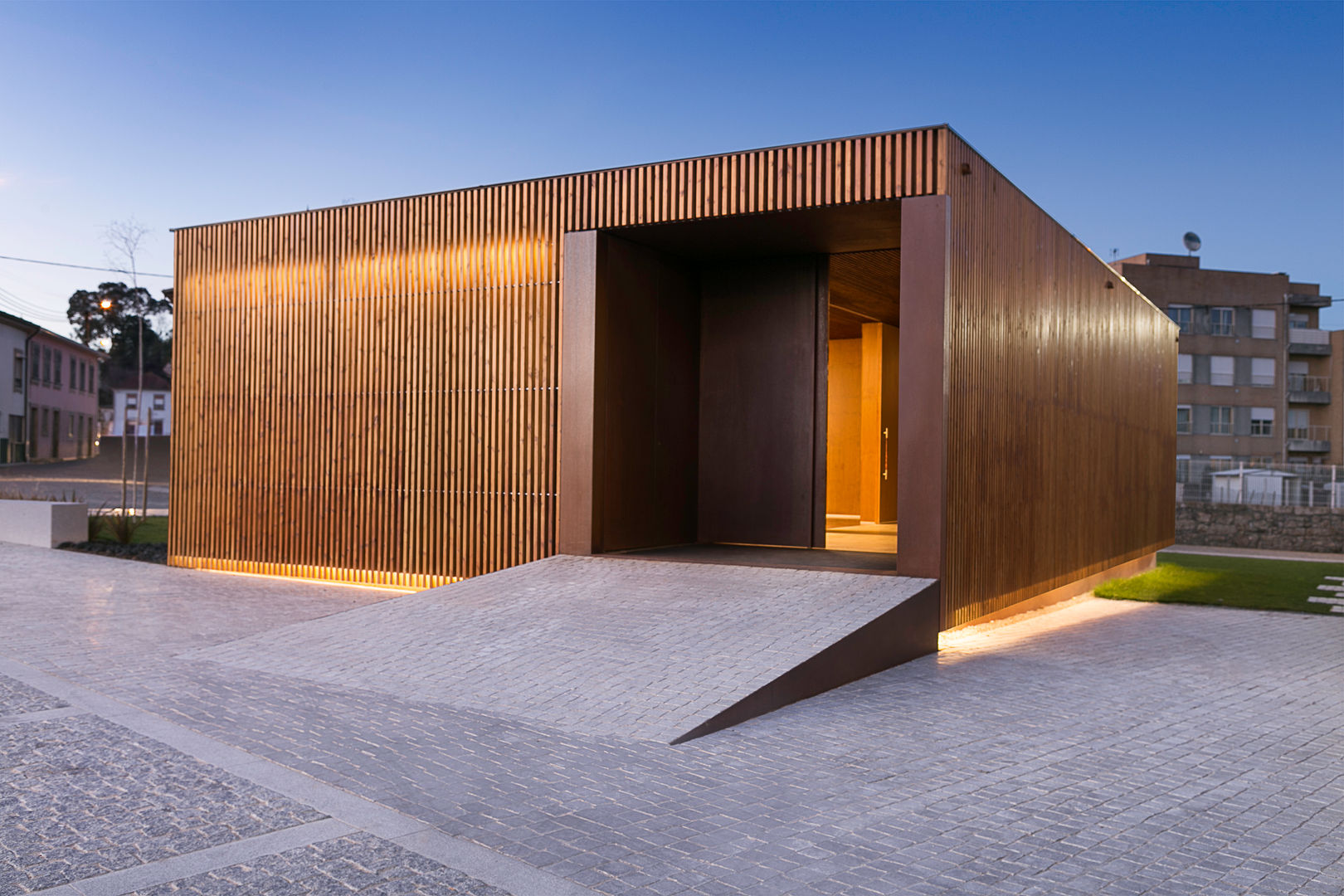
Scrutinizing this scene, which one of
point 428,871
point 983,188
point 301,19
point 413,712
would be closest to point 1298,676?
point 983,188

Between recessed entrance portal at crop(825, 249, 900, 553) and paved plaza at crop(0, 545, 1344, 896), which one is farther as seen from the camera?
recessed entrance portal at crop(825, 249, 900, 553)

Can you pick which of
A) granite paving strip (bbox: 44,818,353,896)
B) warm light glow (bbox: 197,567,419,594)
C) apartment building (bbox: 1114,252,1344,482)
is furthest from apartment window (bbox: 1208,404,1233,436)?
granite paving strip (bbox: 44,818,353,896)

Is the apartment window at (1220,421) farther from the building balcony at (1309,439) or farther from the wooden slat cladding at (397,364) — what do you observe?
the wooden slat cladding at (397,364)

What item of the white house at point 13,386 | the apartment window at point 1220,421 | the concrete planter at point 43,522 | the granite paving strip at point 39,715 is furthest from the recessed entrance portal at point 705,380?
the white house at point 13,386

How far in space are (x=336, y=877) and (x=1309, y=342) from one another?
196ft

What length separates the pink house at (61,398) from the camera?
48.0 metres

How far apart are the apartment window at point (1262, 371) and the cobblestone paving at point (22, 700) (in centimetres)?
5384

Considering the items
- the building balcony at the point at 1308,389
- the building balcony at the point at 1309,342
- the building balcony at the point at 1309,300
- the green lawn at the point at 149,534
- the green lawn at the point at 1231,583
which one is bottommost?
the green lawn at the point at 1231,583

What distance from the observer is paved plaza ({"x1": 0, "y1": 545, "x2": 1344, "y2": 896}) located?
4066 mm

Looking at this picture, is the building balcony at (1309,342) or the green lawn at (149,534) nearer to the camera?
the green lawn at (149,534)

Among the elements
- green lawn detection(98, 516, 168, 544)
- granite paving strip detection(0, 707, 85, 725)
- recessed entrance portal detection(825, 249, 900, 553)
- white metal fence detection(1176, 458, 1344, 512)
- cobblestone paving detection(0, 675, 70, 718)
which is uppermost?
recessed entrance portal detection(825, 249, 900, 553)

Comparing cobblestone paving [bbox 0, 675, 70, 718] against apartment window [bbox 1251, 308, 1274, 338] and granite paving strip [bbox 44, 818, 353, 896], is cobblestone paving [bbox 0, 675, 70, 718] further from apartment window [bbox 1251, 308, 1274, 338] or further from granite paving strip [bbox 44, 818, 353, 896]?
apartment window [bbox 1251, 308, 1274, 338]

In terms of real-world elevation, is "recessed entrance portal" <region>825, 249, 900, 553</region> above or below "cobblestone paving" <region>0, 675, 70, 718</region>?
above

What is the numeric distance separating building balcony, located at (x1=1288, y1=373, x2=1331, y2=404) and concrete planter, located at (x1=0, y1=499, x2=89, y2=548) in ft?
173
